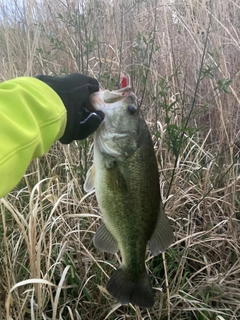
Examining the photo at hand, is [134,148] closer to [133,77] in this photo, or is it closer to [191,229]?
[191,229]

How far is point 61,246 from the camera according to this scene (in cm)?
217

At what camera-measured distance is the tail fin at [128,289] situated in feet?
5.08

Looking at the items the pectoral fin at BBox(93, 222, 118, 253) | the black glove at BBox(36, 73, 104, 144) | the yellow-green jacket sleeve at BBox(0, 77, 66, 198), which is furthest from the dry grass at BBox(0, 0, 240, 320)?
the yellow-green jacket sleeve at BBox(0, 77, 66, 198)

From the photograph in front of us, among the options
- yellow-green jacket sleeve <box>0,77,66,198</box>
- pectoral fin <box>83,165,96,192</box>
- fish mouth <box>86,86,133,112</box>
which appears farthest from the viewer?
pectoral fin <box>83,165,96,192</box>

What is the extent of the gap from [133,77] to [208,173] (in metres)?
1.09

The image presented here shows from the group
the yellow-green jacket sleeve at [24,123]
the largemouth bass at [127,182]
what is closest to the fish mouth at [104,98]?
the largemouth bass at [127,182]

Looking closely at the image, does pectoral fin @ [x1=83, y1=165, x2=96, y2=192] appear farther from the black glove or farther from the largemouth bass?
the black glove

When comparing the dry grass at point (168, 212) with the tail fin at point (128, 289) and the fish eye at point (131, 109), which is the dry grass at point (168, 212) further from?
the fish eye at point (131, 109)

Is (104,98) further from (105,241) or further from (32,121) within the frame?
(105,241)

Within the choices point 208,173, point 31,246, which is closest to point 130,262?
point 31,246

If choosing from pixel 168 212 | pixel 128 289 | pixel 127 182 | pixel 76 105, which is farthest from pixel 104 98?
pixel 168 212

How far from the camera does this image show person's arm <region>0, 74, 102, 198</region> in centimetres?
108

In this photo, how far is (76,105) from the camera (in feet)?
4.72

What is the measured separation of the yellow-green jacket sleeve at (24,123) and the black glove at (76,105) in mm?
65
